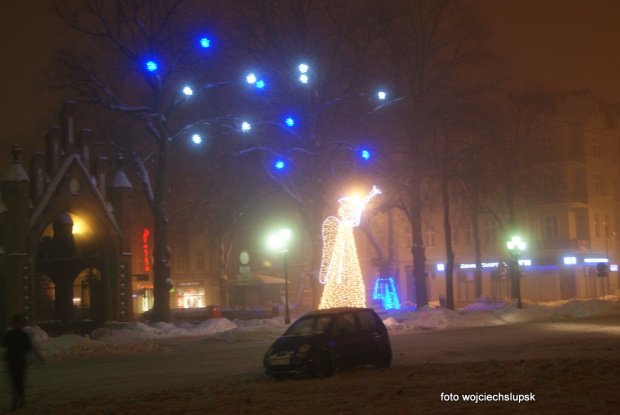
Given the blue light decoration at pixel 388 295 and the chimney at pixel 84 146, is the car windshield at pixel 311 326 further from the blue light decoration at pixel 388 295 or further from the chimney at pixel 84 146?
the blue light decoration at pixel 388 295

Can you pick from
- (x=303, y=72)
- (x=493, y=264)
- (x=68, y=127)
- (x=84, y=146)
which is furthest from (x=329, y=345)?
(x=493, y=264)

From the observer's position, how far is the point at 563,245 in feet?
221

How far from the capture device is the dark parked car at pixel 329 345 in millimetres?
16672

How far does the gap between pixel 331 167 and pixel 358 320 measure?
81.0 feet

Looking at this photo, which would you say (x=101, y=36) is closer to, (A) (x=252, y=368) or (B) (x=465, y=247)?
(A) (x=252, y=368)

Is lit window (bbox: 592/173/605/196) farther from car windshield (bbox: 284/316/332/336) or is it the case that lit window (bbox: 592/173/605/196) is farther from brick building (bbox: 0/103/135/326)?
car windshield (bbox: 284/316/332/336)

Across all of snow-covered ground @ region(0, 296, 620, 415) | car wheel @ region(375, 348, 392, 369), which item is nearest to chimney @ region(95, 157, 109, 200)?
snow-covered ground @ region(0, 296, 620, 415)

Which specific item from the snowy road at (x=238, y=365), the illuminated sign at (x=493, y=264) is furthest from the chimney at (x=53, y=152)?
the illuminated sign at (x=493, y=264)

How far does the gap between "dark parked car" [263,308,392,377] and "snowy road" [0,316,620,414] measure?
1.13 ft

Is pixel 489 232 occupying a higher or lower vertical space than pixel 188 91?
lower

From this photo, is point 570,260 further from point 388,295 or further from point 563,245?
point 388,295

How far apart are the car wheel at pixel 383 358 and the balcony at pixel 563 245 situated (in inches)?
2097

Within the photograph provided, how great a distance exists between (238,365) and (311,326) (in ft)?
13.0

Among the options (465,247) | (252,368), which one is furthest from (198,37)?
(465,247)
